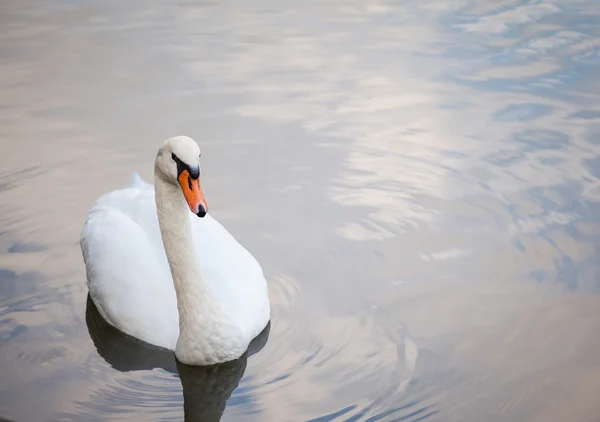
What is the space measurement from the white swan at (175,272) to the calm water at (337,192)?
17 cm

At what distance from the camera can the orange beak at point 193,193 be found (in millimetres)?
5309

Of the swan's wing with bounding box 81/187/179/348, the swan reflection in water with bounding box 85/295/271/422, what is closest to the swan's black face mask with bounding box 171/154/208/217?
the swan's wing with bounding box 81/187/179/348

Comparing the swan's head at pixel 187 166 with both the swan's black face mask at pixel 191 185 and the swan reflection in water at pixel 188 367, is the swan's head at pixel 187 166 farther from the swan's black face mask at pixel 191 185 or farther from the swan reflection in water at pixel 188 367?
the swan reflection in water at pixel 188 367

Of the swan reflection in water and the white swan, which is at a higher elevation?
the white swan

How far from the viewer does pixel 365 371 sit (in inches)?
233

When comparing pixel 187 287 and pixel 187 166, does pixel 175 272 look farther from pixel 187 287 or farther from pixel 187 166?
pixel 187 166

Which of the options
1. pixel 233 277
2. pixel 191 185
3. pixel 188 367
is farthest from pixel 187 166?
pixel 188 367

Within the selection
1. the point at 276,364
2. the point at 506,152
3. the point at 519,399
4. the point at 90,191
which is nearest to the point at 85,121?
the point at 90,191

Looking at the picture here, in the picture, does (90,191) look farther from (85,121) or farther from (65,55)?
(65,55)

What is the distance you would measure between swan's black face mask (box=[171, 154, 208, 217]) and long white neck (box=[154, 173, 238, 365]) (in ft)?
1.27

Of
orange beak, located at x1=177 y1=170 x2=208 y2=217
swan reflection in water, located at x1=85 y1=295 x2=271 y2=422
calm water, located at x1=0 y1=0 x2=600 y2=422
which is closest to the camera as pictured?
orange beak, located at x1=177 y1=170 x2=208 y2=217

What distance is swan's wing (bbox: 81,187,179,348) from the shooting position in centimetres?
620

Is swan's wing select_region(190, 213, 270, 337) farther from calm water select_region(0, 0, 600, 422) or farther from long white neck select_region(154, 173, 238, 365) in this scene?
calm water select_region(0, 0, 600, 422)

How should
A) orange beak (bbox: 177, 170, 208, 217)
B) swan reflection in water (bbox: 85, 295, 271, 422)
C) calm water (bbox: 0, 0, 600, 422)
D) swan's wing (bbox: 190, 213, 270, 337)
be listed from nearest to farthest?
orange beak (bbox: 177, 170, 208, 217) → swan reflection in water (bbox: 85, 295, 271, 422) → calm water (bbox: 0, 0, 600, 422) → swan's wing (bbox: 190, 213, 270, 337)
